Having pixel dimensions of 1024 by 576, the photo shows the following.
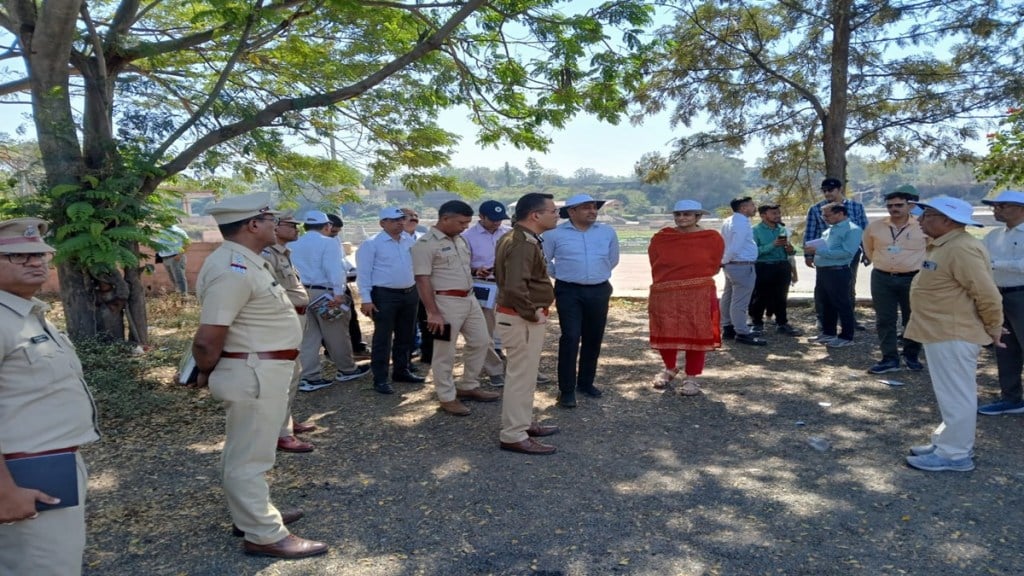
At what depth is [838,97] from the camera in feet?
33.6

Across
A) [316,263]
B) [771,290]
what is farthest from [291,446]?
[771,290]

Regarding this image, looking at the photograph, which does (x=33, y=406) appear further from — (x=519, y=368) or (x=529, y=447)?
(x=529, y=447)

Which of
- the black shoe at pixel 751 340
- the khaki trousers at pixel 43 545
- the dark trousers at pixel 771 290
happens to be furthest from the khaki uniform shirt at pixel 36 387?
the dark trousers at pixel 771 290

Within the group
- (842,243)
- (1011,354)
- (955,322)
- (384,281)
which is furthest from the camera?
(842,243)

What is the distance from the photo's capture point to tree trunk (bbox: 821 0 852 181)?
32.6 feet

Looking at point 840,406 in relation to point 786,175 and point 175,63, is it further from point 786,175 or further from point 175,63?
point 175,63

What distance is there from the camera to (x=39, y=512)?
2.35 meters

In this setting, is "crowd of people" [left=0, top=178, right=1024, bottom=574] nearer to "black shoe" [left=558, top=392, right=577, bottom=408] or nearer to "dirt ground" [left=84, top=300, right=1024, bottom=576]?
"black shoe" [left=558, top=392, right=577, bottom=408]

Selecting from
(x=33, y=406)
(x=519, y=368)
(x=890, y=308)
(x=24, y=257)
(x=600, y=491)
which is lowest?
(x=600, y=491)

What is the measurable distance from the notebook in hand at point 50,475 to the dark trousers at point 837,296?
7493 millimetres

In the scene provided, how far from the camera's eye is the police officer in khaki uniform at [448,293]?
579 centimetres

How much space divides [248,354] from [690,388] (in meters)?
4.22

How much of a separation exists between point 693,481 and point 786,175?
Answer: 8642 millimetres

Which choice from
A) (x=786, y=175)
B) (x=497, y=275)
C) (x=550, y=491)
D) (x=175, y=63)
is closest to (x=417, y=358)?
(x=497, y=275)
